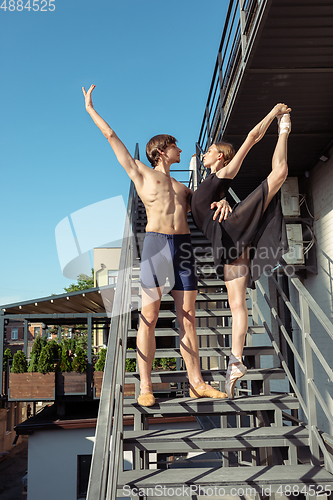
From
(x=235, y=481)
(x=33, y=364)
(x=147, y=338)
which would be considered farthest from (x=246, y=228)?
(x=33, y=364)

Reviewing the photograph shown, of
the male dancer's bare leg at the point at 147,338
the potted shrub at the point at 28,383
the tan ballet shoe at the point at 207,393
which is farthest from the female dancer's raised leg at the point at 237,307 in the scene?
the potted shrub at the point at 28,383

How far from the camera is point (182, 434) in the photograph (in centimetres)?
278

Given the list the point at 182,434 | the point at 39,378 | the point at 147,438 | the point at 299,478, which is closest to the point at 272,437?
the point at 299,478

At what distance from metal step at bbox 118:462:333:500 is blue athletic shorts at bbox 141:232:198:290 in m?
1.18

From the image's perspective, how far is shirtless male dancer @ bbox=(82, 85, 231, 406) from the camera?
9.18 feet

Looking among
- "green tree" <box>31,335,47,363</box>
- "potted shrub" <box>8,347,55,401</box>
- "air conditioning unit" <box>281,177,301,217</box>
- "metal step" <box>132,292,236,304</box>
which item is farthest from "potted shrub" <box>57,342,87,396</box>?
"metal step" <box>132,292,236,304</box>

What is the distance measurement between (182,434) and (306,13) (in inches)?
155

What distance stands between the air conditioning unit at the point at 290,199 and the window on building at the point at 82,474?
23.5 ft

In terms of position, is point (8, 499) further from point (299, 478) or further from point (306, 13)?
point (306, 13)

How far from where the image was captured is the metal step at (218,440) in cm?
263

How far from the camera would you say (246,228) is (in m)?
2.79

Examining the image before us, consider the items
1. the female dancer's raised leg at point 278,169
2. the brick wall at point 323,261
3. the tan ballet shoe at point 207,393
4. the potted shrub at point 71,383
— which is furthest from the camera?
the potted shrub at point 71,383

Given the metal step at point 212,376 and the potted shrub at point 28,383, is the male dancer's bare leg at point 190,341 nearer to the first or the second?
the metal step at point 212,376

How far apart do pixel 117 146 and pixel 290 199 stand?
4828 millimetres
